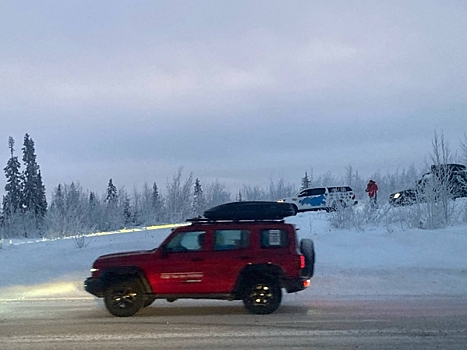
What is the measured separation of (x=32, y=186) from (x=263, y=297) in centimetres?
7266

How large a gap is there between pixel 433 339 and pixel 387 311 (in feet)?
9.43

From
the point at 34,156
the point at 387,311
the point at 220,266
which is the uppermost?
the point at 34,156

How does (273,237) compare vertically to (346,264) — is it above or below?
above

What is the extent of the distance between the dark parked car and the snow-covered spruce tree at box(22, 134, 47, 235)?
5685 cm

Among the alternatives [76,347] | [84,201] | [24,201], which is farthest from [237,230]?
[24,201]

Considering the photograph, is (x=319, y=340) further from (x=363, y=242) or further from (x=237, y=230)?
(x=363, y=242)

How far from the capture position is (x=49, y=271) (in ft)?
68.3

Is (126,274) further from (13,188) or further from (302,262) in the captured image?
(13,188)

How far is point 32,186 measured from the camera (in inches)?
3137

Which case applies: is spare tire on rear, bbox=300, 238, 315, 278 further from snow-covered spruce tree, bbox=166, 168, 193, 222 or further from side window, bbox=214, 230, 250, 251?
snow-covered spruce tree, bbox=166, 168, 193, 222

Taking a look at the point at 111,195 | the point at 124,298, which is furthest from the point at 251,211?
the point at 111,195

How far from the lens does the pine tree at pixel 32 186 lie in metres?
79.5

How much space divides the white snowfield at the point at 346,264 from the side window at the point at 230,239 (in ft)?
9.67

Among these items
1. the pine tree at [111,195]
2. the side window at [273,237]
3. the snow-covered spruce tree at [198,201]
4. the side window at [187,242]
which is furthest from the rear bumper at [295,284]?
the pine tree at [111,195]
